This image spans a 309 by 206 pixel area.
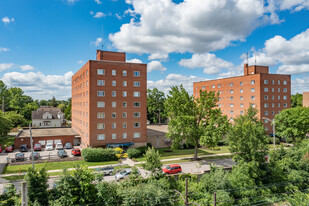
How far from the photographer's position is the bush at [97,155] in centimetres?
3628

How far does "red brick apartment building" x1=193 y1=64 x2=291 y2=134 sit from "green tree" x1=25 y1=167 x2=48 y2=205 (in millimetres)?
52602

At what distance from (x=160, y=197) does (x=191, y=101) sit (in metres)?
21.2

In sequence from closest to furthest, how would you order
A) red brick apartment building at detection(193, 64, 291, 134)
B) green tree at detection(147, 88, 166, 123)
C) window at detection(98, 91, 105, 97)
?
window at detection(98, 91, 105, 97), red brick apartment building at detection(193, 64, 291, 134), green tree at detection(147, 88, 166, 123)

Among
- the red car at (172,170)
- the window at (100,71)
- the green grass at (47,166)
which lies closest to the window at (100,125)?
the green grass at (47,166)

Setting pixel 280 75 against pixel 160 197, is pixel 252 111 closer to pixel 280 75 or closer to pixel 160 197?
pixel 280 75

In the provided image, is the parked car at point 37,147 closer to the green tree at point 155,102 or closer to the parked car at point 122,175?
the parked car at point 122,175

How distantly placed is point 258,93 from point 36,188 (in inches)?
2255

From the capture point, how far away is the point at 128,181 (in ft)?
74.1

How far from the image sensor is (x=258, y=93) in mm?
58844

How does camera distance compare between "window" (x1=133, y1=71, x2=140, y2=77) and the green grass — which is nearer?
the green grass

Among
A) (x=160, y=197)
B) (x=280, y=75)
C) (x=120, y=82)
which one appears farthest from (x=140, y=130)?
(x=280, y=75)

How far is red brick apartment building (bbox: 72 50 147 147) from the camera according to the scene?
4103cm

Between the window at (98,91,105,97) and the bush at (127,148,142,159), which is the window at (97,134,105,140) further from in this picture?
the window at (98,91,105,97)

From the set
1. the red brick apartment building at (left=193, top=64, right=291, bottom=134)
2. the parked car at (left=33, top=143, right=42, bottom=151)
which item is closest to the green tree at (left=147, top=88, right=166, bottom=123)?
the red brick apartment building at (left=193, top=64, right=291, bottom=134)
